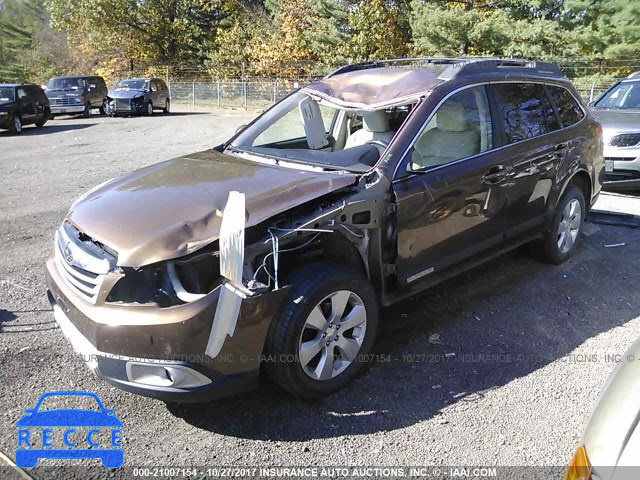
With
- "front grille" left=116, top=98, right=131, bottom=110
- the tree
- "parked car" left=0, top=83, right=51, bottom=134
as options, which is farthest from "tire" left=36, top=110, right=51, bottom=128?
the tree

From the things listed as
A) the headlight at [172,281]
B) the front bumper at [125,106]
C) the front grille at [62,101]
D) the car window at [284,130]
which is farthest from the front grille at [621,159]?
the front grille at [62,101]

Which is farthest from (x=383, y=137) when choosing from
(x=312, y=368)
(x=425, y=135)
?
(x=312, y=368)

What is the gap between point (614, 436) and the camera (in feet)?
5.56

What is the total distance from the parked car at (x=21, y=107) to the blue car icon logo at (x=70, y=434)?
1718 cm

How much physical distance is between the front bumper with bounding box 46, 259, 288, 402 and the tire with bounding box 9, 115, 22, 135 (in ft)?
58.2

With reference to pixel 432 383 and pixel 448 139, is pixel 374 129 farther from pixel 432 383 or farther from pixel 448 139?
pixel 432 383

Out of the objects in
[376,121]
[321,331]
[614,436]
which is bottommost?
[321,331]

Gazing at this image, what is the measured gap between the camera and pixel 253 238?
2.96 meters

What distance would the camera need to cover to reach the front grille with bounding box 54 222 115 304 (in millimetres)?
2896

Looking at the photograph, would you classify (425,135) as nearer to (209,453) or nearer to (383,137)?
(383,137)

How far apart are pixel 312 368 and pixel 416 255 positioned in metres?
Answer: 1.09

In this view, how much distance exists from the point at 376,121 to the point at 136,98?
22333 mm

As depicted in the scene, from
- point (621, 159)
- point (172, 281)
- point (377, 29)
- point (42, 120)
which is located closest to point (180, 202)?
point (172, 281)

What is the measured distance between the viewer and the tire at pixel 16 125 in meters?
17.8
